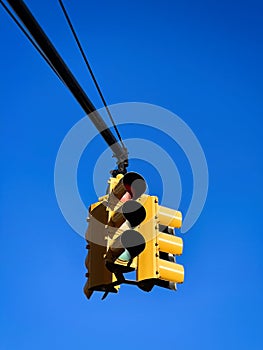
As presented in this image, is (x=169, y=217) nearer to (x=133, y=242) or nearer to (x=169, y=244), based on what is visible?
(x=169, y=244)

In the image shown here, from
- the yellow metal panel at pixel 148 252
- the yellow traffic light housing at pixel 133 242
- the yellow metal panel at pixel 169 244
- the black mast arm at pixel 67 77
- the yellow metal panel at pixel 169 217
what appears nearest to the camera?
the black mast arm at pixel 67 77

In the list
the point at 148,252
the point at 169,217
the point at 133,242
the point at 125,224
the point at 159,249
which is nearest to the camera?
the point at 133,242

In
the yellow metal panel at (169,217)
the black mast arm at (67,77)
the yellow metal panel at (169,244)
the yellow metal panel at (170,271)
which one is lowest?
the yellow metal panel at (170,271)

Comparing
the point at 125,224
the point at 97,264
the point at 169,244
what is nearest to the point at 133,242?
the point at 125,224

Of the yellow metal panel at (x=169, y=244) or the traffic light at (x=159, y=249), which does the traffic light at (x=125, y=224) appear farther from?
the yellow metal panel at (x=169, y=244)

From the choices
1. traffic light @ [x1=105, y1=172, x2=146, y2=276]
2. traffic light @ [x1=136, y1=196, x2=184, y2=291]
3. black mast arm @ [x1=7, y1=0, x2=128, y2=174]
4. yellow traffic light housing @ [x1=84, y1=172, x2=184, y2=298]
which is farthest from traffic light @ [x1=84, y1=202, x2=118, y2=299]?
black mast arm @ [x1=7, y1=0, x2=128, y2=174]

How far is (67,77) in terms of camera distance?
5.18 meters

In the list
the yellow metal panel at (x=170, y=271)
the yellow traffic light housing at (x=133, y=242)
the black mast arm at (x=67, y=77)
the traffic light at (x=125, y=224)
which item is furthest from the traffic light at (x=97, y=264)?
the black mast arm at (x=67, y=77)

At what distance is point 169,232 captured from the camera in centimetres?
532

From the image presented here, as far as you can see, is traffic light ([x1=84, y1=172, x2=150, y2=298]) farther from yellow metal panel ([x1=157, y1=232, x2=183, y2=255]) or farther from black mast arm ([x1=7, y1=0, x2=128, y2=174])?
black mast arm ([x1=7, y1=0, x2=128, y2=174])

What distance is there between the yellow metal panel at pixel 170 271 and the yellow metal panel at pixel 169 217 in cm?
42

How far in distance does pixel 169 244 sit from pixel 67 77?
5.92 ft

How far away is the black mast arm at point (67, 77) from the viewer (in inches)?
179

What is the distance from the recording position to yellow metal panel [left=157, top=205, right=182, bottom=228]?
17.2ft
